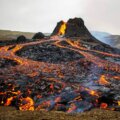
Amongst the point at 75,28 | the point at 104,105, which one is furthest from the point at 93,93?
the point at 75,28

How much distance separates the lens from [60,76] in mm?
39062

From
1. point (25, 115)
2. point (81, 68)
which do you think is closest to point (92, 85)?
point (81, 68)

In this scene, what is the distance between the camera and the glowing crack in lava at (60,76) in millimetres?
30609

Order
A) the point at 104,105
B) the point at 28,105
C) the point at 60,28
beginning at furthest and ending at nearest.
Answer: the point at 60,28
the point at 104,105
the point at 28,105

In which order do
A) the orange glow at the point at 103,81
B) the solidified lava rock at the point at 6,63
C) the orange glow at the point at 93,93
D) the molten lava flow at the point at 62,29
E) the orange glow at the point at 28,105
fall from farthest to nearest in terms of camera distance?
the molten lava flow at the point at 62,29, the solidified lava rock at the point at 6,63, the orange glow at the point at 103,81, the orange glow at the point at 93,93, the orange glow at the point at 28,105

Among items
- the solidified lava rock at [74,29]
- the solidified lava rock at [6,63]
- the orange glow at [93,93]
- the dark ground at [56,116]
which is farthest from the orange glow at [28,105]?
the solidified lava rock at [74,29]

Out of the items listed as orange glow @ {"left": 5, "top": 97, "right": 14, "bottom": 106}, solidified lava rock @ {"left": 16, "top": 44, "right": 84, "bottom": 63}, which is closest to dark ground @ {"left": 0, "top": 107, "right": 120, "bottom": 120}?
orange glow @ {"left": 5, "top": 97, "right": 14, "bottom": 106}

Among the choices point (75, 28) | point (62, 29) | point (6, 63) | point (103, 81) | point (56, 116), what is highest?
point (75, 28)

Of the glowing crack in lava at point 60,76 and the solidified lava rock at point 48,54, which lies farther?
the solidified lava rock at point 48,54

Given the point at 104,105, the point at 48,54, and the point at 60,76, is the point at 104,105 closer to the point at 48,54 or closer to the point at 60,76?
the point at 60,76

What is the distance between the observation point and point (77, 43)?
187ft

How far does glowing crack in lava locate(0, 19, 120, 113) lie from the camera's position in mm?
30609

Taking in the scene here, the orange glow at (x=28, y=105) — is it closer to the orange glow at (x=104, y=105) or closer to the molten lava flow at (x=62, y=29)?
the orange glow at (x=104, y=105)

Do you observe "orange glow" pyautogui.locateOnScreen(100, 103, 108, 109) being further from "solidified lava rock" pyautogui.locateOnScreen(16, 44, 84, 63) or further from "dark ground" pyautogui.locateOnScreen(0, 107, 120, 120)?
"solidified lava rock" pyautogui.locateOnScreen(16, 44, 84, 63)
